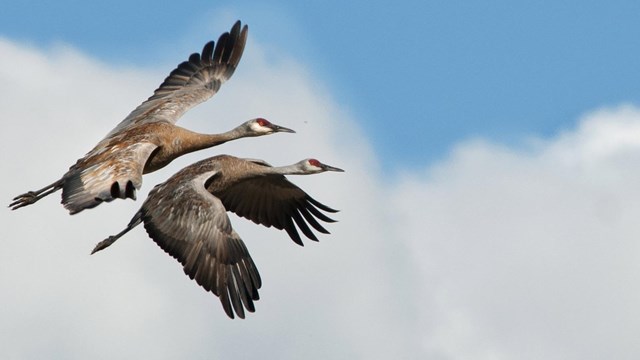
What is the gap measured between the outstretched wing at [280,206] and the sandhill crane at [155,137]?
1.04 meters

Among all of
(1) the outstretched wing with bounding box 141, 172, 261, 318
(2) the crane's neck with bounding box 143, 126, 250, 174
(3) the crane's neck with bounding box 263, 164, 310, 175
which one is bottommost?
(1) the outstretched wing with bounding box 141, 172, 261, 318

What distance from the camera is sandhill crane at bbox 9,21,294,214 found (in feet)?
58.6

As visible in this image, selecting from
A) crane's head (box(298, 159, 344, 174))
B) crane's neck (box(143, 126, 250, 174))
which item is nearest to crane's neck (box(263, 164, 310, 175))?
crane's head (box(298, 159, 344, 174))

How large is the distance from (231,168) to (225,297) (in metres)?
2.68

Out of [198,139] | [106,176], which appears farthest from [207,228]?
[198,139]

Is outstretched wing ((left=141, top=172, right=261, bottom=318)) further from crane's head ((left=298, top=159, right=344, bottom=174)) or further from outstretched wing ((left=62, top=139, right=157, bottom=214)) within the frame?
crane's head ((left=298, top=159, right=344, bottom=174))

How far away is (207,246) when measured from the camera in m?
18.4

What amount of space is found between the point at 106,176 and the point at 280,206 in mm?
4199

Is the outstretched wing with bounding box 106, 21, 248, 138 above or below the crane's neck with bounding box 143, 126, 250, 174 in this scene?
above

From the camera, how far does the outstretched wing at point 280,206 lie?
21.6 meters

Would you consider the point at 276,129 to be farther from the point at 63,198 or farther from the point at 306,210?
the point at 63,198

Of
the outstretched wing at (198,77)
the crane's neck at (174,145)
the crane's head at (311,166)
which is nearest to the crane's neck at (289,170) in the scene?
the crane's head at (311,166)

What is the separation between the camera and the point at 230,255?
723 inches

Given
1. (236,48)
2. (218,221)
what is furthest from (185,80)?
(218,221)
